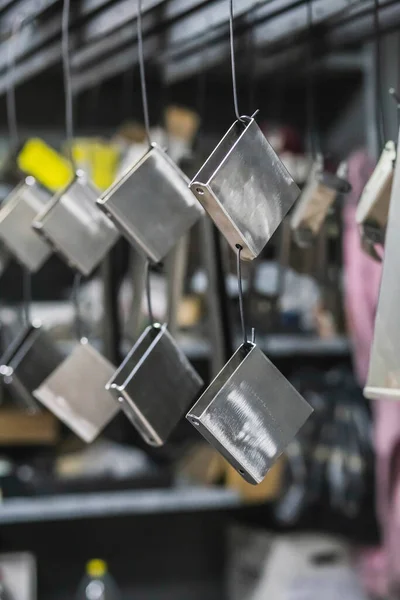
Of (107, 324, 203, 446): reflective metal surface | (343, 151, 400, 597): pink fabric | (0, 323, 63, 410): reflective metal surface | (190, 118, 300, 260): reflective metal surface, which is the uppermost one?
(190, 118, 300, 260): reflective metal surface

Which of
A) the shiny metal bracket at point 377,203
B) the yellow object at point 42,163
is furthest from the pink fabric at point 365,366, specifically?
the shiny metal bracket at point 377,203

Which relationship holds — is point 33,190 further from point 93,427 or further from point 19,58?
point 19,58

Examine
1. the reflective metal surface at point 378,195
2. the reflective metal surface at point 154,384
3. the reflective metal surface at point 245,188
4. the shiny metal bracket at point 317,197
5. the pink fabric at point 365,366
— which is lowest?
the pink fabric at point 365,366

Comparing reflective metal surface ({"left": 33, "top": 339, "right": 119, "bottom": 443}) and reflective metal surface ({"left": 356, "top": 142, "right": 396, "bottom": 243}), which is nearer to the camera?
reflective metal surface ({"left": 356, "top": 142, "right": 396, "bottom": 243})

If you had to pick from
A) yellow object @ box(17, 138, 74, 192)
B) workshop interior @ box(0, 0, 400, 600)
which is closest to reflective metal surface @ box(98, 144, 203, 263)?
workshop interior @ box(0, 0, 400, 600)

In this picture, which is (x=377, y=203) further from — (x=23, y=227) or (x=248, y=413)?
(x=23, y=227)

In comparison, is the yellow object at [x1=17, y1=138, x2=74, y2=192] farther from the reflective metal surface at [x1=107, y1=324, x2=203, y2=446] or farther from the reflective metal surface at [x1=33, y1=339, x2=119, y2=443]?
the reflective metal surface at [x1=107, y1=324, x2=203, y2=446]

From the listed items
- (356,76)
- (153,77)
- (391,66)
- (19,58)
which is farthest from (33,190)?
(356,76)

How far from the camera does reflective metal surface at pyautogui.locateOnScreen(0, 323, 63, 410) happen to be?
90 cm

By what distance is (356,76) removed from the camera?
2338 millimetres

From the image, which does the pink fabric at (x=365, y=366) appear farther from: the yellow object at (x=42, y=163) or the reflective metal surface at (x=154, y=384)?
the reflective metal surface at (x=154, y=384)

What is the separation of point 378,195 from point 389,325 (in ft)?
0.53

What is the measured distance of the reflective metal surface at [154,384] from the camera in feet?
2.29

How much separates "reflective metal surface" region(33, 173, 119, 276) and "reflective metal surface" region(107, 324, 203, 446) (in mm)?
134
